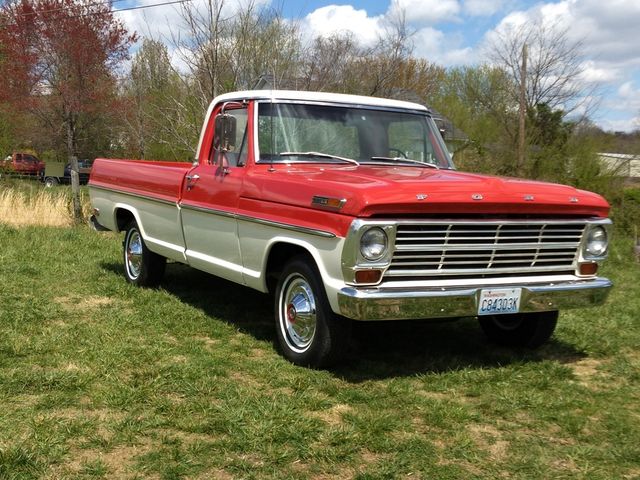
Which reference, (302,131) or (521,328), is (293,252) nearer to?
(302,131)

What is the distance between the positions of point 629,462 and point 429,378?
143 centimetres

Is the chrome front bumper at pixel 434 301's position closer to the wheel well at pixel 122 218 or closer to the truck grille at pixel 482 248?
the truck grille at pixel 482 248

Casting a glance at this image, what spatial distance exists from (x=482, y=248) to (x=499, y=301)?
369 mm

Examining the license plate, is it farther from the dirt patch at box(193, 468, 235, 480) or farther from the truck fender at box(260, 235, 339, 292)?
the dirt patch at box(193, 468, 235, 480)

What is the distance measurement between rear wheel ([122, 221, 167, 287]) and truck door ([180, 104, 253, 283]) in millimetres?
1135

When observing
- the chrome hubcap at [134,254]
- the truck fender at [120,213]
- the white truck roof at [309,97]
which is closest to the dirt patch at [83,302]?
the chrome hubcap at [134,254]

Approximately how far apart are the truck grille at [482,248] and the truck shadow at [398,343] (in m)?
0.79

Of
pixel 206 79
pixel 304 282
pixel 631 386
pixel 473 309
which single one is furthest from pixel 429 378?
pixel 206 79

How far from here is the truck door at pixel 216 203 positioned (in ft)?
17.8

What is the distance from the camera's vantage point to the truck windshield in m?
5.34

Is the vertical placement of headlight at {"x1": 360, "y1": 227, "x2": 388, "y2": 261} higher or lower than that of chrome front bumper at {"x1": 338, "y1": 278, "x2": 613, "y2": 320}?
higher

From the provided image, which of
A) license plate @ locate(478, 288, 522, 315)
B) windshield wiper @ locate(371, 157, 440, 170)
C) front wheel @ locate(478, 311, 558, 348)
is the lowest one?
front wheel @ locate(478, 311, 558, 348)

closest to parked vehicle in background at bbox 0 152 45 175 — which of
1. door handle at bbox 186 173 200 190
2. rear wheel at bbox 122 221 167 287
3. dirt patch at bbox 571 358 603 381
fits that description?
rear wheel at bbox 122 221 167 287

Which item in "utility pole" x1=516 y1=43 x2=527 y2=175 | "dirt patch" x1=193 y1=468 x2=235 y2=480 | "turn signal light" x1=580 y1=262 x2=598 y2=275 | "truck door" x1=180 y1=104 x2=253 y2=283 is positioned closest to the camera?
"dirt patch" x1=193 y1=468 x2=235 y2=480
